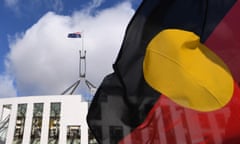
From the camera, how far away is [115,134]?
9.76ft

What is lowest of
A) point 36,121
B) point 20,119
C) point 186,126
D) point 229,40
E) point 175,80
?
point 186,126

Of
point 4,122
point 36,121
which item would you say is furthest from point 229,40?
point 4,122

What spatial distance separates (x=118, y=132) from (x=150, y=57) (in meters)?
0.81

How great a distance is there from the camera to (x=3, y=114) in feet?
96.8

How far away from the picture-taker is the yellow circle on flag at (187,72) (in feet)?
8.16

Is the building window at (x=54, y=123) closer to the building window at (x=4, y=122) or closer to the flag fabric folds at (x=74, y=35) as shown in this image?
the building window at (x=4, y=122)

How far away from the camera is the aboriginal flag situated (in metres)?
2.46

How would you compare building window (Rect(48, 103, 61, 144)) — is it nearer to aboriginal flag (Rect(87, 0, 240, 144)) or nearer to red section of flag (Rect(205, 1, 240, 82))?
aboriginal flag (Rect(87, 0, 240, 144))

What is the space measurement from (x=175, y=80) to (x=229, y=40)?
568mm

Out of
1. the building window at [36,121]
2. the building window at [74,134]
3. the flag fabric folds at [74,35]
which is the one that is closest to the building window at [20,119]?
the building window at [36,121]

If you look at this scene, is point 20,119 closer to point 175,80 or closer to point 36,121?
point 36,121

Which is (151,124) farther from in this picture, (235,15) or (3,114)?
(3,114)

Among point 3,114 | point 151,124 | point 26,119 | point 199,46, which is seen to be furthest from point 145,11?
point 3,114

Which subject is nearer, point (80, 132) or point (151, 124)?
point (151, 124)
